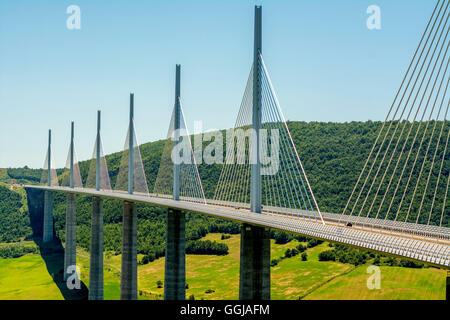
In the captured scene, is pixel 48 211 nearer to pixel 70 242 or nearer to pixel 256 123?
pixel 70 242

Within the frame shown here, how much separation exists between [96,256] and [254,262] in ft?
69.9

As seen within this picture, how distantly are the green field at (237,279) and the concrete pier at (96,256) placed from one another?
147 inches

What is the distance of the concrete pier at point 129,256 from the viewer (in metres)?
31.3

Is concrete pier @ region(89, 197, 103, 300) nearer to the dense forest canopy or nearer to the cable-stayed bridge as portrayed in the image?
the cable-stayed bridge

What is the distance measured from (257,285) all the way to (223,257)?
29286 millimetres

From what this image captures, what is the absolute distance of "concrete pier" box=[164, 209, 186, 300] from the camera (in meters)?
27.0

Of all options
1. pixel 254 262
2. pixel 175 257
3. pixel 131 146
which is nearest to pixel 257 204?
pixel 254 262

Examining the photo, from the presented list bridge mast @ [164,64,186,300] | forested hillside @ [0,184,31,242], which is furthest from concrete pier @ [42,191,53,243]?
bridge mast @ [164,64,186,300]

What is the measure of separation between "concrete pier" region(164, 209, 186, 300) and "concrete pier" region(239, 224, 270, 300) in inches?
363

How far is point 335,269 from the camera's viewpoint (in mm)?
39562

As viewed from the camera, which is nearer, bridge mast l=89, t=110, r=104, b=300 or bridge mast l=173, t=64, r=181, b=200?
bridge mast l=173, t=64, r=181, b=200

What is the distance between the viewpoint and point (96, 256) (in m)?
36.6

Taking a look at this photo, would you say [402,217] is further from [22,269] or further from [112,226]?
[22,269]

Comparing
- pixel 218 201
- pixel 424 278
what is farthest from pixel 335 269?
pixel 218 201
